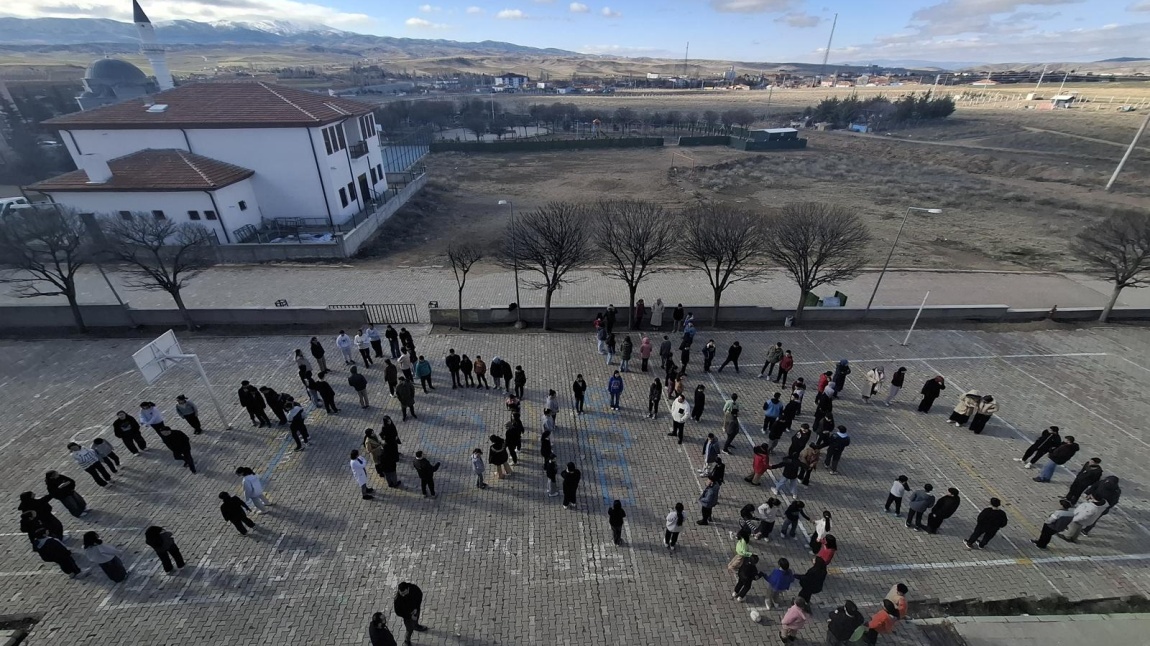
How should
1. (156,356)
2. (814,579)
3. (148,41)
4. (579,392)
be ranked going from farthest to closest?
(148,41) → (579,392) → (156,356) → (814,579)

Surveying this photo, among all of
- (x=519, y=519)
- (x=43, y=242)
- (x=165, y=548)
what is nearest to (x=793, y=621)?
(x=519, y=519)

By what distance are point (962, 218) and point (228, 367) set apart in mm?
47663

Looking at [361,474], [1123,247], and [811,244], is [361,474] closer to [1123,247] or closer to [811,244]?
[811,244]

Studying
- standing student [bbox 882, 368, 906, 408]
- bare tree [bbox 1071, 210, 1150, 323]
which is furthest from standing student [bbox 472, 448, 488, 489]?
bare tree [bbox 1071, 210, 1150, 323]

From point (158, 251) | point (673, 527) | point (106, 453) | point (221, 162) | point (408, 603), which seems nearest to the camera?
point (408, 603)

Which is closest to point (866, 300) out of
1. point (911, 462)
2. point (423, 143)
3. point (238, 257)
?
point (911, 462)

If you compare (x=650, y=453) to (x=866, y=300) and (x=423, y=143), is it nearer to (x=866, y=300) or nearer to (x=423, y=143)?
(x=866, y=300)

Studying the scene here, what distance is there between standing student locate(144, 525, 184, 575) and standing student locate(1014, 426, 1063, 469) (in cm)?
1883

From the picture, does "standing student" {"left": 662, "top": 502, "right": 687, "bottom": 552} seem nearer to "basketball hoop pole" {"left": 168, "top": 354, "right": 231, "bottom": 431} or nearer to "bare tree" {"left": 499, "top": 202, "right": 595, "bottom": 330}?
"bare tree" {"left": 499, "top": 202, "right": 595, "bottom": 330}

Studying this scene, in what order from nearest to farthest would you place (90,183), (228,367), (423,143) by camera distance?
(228,367), (90,183), (423,143)

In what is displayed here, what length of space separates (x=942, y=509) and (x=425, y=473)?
422 inches

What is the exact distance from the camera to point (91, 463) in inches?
418

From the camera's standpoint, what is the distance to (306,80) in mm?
135500

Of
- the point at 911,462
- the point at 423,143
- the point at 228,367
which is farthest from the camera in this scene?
the point at 423,143
